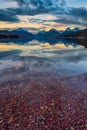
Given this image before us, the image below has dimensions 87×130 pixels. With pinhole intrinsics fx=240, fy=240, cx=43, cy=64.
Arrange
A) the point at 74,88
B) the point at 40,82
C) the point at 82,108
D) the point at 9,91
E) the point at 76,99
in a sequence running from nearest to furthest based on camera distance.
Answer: the point at 82,108, the point at 76,99, the point at 9,91, the point at 74,88, the point at 40,82

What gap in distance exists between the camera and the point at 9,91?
18.4 metres

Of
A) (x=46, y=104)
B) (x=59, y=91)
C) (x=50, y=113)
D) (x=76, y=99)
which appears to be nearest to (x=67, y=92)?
(x=59, y=91)

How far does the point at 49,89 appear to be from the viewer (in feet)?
63.6

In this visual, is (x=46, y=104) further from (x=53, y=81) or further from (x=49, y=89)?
(x=53, y=81)

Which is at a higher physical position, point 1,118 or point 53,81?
point 1,118

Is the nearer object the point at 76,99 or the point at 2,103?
the point at 2,103

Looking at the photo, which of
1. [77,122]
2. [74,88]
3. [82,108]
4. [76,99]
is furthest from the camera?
[74,88]

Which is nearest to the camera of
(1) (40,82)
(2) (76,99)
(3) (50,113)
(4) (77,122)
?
(4) (77,122)

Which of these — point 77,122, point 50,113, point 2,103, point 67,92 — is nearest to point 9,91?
point 2,103

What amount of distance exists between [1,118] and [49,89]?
7489 mm

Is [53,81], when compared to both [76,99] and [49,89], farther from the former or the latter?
[76,99]

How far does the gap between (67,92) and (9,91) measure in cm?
445

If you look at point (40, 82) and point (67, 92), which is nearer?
point (67, 92)

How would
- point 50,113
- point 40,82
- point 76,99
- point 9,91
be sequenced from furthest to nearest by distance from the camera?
point 40,82 < point 9,91 < point 76,99 < point 50,113
